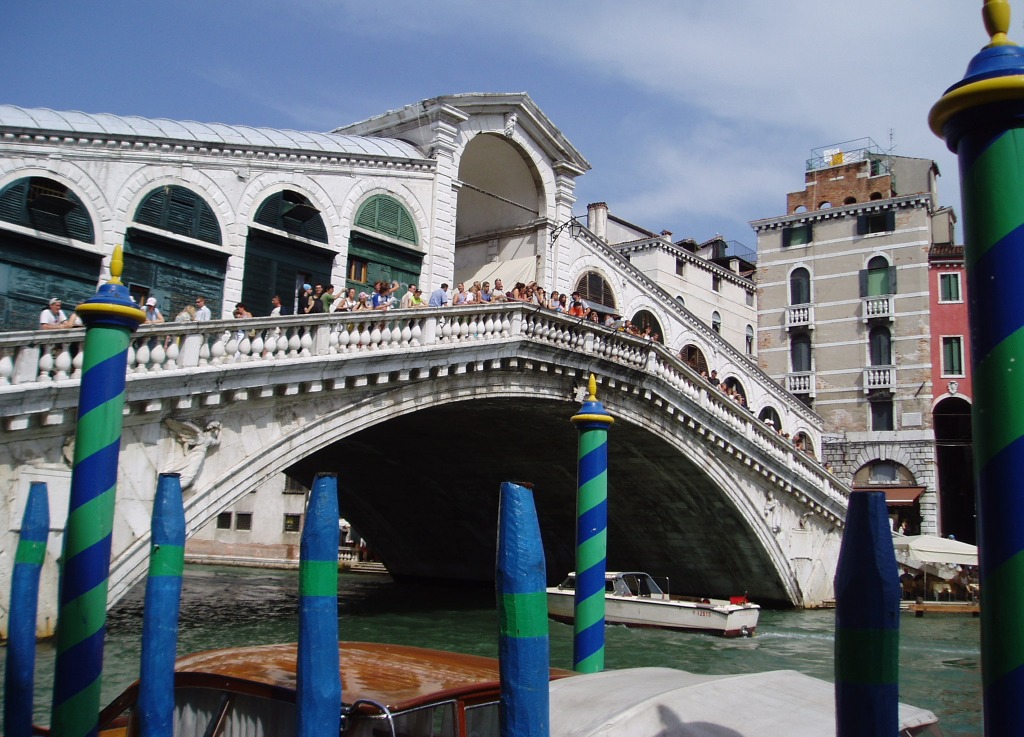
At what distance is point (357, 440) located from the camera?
18516 mm

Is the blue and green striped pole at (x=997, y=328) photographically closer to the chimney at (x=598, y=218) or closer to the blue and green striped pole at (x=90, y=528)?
the blue and green striped pole at (x=90, y=528)

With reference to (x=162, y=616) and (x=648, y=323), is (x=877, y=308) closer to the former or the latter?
(x=648, y=323)

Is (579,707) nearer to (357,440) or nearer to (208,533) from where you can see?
(357,440)

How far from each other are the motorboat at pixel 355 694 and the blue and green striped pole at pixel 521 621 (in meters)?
0.59

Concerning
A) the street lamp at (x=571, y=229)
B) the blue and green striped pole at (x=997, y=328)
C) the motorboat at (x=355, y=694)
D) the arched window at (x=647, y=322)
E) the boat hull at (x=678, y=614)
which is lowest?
the boat hull at (x=678, y=614)

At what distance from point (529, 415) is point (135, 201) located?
7.04 metres

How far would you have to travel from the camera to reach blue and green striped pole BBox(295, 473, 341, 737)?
3.78 meters

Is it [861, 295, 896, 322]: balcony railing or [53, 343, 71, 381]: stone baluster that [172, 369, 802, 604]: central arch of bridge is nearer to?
[53, 343, 71, 381]: stone baluster

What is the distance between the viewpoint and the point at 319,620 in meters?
3.96

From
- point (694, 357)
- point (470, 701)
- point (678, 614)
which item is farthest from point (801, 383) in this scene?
point (470, 701)

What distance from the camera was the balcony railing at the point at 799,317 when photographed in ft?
91.2

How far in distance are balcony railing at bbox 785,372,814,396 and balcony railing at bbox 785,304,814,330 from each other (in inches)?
55.0

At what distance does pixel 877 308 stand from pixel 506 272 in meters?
13.0

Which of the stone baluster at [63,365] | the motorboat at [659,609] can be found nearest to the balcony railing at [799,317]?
the motorboat at [659,609]
